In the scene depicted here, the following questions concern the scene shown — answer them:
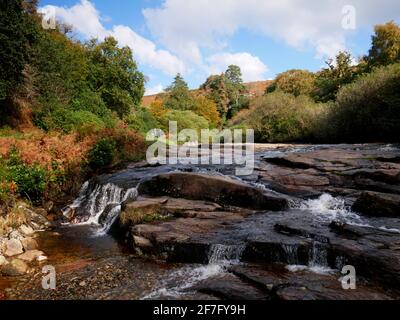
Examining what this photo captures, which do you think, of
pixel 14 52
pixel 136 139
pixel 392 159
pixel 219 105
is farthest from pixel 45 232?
pixel 219 105

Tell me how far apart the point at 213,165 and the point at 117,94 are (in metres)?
17.8

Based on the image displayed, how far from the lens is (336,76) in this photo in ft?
140

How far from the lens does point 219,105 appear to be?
5925cm

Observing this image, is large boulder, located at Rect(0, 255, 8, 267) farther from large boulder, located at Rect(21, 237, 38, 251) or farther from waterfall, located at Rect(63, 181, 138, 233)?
waterfall, located at Rect(63, 181, 138, 233)

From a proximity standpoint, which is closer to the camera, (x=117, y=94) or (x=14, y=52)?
(x=14, y=52)

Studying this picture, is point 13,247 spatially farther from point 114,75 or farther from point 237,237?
point 114,75

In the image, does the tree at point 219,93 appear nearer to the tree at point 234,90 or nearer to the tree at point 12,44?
the tree at point 234,90

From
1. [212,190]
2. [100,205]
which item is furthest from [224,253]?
[100,205]

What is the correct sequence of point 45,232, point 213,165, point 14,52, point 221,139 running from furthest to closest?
point 221,139 < point 14,52 < point 213,165 < point 45,232

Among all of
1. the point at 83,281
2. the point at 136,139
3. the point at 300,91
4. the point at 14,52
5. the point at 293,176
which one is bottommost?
the point at 83,281

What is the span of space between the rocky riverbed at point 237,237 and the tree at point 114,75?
1886 centimetres

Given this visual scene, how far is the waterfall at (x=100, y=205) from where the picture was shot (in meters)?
10.5

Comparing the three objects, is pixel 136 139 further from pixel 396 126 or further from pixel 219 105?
pixel 219 105

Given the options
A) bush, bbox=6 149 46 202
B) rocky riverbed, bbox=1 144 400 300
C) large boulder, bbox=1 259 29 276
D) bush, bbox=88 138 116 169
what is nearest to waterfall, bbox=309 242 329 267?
rocky riverbed, bbox=1 144 400 300
